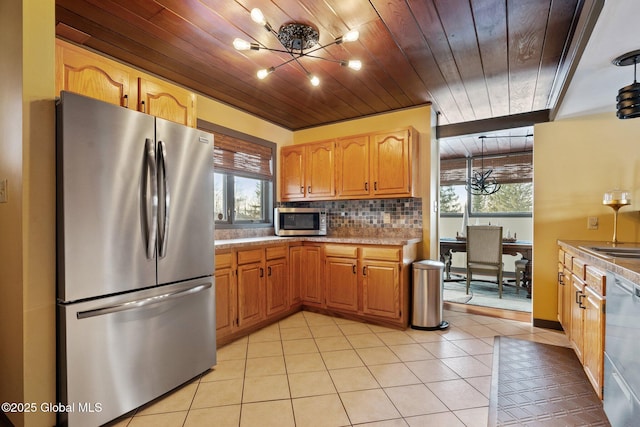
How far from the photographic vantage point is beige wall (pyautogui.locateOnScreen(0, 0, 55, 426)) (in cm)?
148

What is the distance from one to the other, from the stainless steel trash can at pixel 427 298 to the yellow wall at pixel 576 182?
1.07 m

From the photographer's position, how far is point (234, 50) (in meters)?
2.30

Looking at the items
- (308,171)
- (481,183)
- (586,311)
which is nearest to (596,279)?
(586,311)

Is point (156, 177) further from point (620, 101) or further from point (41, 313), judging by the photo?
point (620, 101)

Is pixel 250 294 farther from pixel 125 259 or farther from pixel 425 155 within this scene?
pixel 425 155

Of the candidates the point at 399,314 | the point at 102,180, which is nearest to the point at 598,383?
the point at 399,314

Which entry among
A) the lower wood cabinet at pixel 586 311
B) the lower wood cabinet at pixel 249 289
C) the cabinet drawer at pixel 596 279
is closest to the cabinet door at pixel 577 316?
the lower wood cabinet at pixel 586 311

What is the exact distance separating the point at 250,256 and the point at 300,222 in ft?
3.24

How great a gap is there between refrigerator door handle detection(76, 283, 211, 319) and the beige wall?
6.9 inches

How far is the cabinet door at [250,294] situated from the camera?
9.16 ft

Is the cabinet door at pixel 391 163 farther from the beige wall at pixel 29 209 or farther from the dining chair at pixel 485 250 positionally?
the beige wall at pixel 29 209

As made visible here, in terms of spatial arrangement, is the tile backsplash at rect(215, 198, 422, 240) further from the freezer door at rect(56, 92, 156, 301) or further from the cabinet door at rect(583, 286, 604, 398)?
the cabinet door at rect(583, 286, 604, 398)

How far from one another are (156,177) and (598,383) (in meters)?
2.82

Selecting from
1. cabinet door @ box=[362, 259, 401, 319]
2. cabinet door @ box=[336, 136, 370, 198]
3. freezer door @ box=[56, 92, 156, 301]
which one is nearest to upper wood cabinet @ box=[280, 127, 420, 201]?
cabinet door @ box=[336, 136, 370, 198]
